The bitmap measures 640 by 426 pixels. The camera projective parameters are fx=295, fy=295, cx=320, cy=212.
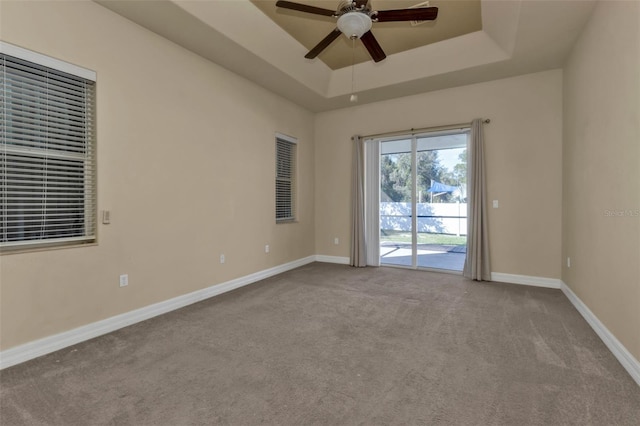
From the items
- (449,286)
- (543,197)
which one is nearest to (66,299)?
(449,286)

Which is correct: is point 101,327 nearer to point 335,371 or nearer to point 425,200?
point 335,371

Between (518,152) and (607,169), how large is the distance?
6.49ft

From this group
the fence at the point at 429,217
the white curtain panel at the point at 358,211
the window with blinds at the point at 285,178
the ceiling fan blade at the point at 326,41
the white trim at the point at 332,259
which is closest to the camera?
the ceiling fan blade at the point at 326,41

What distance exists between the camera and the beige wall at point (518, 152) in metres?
4.15

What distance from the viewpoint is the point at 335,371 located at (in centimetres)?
209

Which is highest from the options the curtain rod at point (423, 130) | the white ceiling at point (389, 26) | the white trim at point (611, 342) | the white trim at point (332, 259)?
the white ceiling at point (389, 26)

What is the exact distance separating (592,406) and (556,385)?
202mm

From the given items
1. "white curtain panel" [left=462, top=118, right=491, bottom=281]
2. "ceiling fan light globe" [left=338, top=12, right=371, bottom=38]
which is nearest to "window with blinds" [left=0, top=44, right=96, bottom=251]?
"ceiling fan light globe" [left=338, top=12, right=371, bottom=38]

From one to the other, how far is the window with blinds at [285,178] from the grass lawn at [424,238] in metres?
1.80

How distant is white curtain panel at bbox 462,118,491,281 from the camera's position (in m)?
4.49

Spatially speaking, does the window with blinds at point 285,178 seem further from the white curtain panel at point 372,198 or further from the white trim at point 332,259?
the white curtain panel at point 372,198

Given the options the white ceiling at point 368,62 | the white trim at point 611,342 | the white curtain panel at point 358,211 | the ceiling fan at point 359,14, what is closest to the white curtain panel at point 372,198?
the white curtain panel at point 358,211

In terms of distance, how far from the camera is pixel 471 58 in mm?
4000

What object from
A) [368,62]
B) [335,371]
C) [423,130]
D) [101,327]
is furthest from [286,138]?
[335,371]
